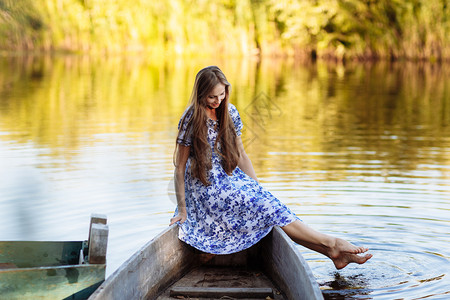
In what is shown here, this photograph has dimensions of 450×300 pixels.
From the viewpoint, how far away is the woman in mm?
4406

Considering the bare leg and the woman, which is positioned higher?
the woman

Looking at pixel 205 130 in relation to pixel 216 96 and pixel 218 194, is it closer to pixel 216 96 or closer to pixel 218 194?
pixel 216 96

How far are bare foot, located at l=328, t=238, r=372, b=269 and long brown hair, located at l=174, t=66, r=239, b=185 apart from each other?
2.85 ft

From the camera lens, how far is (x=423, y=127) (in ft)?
41.2

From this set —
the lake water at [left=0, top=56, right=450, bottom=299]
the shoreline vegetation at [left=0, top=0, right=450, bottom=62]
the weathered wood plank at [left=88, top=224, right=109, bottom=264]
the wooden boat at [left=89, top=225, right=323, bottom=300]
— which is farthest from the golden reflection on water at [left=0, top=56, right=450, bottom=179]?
the shoreline vegetation at [left=0, top=0, right=450, bottom=62]

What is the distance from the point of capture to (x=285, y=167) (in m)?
8.71

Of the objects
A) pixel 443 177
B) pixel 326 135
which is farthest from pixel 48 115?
pixel 443 177

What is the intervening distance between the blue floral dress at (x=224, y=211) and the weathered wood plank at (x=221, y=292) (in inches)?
16.7

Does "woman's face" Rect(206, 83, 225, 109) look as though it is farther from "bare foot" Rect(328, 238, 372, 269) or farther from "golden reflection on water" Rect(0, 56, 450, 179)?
"golden reflection on water" Rect(0, 56, 450, 179)

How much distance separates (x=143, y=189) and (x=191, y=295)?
3.66 m

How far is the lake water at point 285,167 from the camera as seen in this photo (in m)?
5.47

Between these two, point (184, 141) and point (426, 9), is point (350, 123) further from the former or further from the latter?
point (426, 9)

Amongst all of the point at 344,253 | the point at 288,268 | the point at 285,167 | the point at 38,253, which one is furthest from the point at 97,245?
the point at 285,167

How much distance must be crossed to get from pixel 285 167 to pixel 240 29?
28.4 metres
